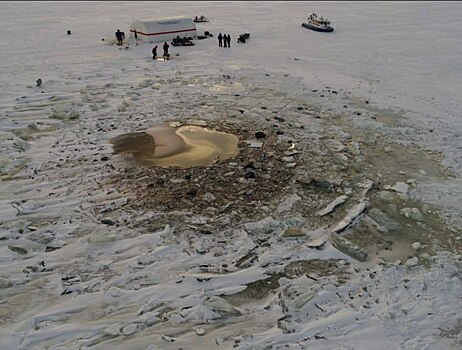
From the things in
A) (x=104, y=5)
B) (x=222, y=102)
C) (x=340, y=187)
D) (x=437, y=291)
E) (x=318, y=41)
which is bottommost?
(x=437, y=291)

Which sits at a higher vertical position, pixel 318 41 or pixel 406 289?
pixel 318 41

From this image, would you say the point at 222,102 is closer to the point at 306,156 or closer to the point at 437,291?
the point at 306,156

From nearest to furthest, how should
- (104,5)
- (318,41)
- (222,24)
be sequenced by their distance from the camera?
(318,41), (222,24), (104,5)

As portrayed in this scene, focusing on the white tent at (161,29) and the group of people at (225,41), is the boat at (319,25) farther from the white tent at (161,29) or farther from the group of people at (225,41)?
the white tent at (161,29)

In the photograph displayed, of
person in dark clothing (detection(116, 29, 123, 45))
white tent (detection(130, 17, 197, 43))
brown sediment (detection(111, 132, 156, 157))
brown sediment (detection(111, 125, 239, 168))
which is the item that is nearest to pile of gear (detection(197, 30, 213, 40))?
white tent (detection(130, 17, 197, 43))

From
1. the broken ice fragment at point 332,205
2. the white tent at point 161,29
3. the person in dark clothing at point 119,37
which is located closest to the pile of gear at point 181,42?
the white tent at point 161,29

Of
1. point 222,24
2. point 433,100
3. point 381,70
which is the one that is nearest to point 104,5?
point 222,24

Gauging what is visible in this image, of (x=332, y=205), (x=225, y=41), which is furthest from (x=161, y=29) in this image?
(x=332, y=205)

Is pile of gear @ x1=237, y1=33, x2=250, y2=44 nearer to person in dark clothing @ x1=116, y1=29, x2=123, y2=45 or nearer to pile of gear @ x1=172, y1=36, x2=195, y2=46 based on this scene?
pile of gear @ x1=172, y1=36, x2=195, y2=46
